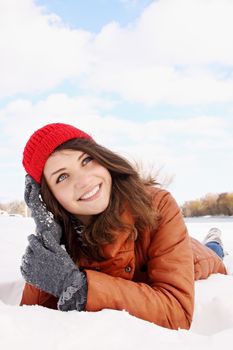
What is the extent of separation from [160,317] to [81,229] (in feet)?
1.91

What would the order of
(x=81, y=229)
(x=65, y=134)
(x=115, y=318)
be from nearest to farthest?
1. (x=115, y=318)
2. (x=65, y=134)
3. (x=81, y=229)

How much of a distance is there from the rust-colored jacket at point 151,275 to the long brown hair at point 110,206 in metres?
0.04

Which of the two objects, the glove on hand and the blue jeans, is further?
the blue jeans

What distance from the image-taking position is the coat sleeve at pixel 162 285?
150 centimetres

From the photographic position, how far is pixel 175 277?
1681 millimetres

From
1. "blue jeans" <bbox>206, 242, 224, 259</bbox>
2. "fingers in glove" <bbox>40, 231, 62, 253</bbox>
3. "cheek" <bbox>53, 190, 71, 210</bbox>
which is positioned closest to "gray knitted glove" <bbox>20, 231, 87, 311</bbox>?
"fingers in glove" <bbox>40, 231, 62, 253</bbox>

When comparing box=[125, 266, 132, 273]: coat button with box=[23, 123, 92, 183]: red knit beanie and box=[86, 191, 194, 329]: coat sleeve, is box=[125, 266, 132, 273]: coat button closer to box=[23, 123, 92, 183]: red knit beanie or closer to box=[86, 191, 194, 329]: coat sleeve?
box=[86, 191, 194, 329]: coat sleeve

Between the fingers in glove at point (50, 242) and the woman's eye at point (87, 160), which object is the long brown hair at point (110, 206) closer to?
the woman's eye at point (87, 160)

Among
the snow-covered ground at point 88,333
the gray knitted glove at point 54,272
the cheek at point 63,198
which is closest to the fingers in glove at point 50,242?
the gray knitted glove at point 54,272

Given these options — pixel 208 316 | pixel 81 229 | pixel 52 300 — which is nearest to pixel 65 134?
pixel 81 229

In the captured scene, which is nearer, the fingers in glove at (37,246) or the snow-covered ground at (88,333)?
the snow-covered ground at (88,333)

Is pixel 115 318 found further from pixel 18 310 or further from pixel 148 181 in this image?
pixel 148 181

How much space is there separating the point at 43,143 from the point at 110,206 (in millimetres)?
398

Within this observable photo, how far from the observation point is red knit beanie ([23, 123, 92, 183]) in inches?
70.6
